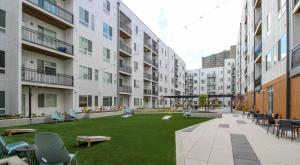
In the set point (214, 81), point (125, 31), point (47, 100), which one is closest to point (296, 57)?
point (47, 100)

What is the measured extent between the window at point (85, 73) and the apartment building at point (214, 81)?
207 ft

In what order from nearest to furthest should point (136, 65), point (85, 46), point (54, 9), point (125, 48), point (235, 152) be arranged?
point (235, 152)
point (54, 9)
point (85, 46)
point (125, 48)
point (136, 65)

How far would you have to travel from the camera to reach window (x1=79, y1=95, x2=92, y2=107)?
23764mm

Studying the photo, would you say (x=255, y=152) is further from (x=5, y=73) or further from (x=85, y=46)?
(x=85, y=46)

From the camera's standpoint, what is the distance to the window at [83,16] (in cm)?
2394

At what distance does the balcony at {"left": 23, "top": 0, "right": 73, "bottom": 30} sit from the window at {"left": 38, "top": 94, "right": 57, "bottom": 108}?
6773 mm

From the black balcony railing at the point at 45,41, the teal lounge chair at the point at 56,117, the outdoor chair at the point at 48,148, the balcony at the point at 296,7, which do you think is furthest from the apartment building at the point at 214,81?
the outdoor chair at the point at 48,148

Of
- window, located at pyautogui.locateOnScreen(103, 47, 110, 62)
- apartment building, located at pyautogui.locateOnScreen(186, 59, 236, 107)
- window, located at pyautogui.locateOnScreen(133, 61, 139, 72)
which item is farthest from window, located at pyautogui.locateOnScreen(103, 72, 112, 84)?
apartment building, located at pyautogui.locateOnScreen(186, 59, 236, 107)

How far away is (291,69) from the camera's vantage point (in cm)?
1364

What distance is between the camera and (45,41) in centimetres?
1955

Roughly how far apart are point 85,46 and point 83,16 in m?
3.27

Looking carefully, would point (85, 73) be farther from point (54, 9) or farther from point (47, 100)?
point (54, 9)

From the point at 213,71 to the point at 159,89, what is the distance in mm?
46221

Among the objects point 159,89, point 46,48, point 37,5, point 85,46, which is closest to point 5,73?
point 46,48
